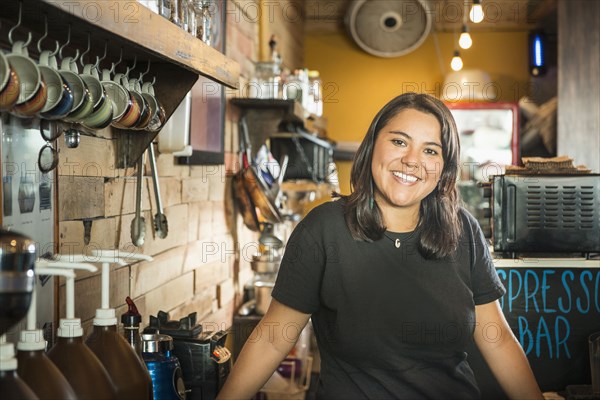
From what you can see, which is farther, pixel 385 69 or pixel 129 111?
pixel 385 69

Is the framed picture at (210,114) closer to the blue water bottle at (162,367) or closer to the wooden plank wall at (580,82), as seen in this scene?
the blue water bottle at (162,367)

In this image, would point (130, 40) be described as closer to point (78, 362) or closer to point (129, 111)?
point (129, 111)

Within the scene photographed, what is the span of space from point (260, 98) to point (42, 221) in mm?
1985

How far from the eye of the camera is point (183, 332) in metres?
1.86

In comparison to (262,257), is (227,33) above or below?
above

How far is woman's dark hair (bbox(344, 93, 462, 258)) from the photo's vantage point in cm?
199

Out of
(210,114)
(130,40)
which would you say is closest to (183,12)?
(130,40)

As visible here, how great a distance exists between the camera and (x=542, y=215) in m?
2.88

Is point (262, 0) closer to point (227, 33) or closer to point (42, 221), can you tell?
point (227, 33)

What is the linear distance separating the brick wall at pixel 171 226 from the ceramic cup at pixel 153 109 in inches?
5.8

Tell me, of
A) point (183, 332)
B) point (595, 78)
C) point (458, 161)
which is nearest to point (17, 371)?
point (183, 332)

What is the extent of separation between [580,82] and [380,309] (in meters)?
2.78

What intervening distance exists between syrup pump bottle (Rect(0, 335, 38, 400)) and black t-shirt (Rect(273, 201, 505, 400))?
0.92 meters

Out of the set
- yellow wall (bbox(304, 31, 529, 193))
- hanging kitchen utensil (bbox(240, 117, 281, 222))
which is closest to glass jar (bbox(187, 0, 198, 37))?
hanging kitchen utensil (bbox(240, 117, 281, 222))
